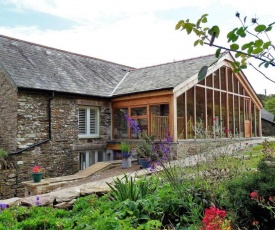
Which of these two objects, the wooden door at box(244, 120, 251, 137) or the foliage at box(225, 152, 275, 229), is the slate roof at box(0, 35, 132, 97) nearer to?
the wooden door at box(244, 120, 251, 137)

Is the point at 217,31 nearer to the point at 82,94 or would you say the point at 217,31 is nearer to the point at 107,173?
the point at 107,173

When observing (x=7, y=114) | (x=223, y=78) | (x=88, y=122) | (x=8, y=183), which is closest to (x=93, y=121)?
(x=88, y=122)

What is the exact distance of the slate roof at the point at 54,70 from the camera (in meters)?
11.8

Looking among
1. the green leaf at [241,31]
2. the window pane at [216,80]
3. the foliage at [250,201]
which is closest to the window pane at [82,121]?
the window pane at [216,80]

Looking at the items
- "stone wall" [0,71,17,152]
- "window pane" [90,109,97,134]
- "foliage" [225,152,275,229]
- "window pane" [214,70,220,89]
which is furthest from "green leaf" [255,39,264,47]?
"window pane" [214,70,220,89]

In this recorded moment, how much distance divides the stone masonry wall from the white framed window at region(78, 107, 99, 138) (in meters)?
0.52

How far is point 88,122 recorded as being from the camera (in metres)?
13.8

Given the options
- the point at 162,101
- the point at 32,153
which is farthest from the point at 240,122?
the point at 32,153

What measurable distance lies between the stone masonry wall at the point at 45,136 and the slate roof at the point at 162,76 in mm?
2872

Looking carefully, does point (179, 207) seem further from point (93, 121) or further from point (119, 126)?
point (119, 126)

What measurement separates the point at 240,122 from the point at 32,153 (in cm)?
1192

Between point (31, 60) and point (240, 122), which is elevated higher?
point (31, 60)

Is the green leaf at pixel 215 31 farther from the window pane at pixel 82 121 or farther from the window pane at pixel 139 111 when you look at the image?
the window pane at pixel 139 111

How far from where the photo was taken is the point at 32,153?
11242mm
